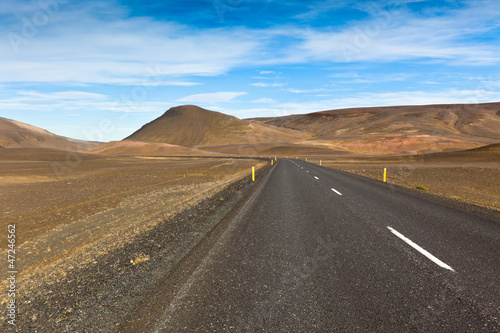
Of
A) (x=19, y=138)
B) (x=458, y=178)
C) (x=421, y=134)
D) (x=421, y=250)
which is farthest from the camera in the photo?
(x=19, y=138)

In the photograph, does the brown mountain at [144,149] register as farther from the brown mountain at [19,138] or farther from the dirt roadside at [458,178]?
the dirt roadside at [458,178]

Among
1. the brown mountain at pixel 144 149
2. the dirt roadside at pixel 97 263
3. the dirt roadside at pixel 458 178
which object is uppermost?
the brown mountain at pixel 144 149

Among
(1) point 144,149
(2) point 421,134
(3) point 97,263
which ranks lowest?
(3) point 97,263

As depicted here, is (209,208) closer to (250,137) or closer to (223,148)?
(223,148)

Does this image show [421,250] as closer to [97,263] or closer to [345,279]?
[345,279]

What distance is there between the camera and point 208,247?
19.8 ft

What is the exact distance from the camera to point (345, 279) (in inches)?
174

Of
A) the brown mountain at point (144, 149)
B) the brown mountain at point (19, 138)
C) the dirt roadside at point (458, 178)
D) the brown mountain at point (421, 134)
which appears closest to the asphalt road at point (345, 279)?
the dirt roadside at point (458, 178)

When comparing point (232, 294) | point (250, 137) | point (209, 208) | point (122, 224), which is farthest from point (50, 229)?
point (250, 137)

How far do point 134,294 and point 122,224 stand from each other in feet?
17.7

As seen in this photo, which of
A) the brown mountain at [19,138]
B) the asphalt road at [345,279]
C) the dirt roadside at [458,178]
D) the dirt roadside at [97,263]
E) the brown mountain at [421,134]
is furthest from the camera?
the brown mountain at [19,138]

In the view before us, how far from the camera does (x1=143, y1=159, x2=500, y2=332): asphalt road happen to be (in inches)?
131

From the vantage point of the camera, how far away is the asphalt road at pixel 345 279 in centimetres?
333

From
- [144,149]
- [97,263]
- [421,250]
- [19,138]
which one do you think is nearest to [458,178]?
[421,250]
